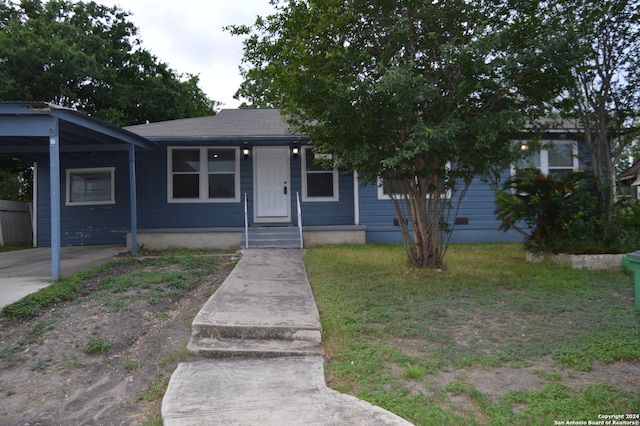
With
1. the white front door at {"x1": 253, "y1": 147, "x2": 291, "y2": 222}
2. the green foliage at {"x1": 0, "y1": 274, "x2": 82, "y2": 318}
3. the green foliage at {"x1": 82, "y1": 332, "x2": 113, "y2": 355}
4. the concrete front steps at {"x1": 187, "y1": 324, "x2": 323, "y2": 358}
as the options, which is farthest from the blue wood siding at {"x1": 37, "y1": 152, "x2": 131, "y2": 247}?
the concrete front steps at {"x1": 187, "y1": 324, "x2": 323, "y2": 358}

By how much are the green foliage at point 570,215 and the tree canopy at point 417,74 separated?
1.95m

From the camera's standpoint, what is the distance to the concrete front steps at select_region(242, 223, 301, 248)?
9.62 meters

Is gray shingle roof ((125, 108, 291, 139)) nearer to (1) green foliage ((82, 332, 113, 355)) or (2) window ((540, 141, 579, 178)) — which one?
(1) green foliage ((82, 332, 113, 355))

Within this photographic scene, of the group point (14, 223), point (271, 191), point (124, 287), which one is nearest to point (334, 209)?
point (271, 191)

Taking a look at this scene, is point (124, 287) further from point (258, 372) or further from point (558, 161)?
point (558, 161)

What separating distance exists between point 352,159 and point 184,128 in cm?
677

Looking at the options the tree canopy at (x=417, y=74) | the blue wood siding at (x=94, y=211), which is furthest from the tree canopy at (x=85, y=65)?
the tree canopy at (x=417, y=74)

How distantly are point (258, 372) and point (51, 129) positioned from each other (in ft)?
17.4

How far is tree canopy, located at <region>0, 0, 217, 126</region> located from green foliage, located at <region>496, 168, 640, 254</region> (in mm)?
15247

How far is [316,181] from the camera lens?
11.2 meters

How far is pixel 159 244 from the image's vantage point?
10.3 meters

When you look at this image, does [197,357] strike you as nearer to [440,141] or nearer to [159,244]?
[440,141]

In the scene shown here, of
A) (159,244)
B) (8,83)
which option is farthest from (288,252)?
(8,83)

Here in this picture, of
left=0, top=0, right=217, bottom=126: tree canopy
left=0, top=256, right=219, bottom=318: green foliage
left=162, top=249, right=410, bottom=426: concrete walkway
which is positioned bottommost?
left=162, top=249, right=410, bottom=426: concrete walkway
